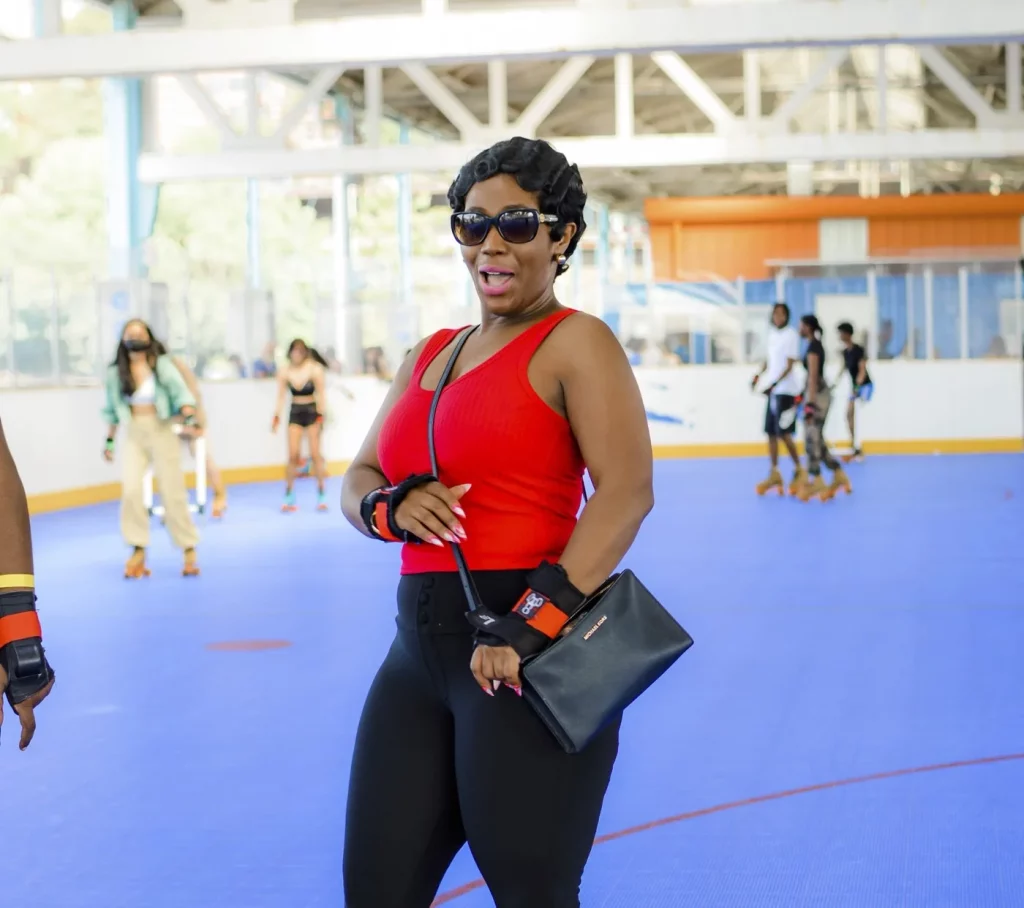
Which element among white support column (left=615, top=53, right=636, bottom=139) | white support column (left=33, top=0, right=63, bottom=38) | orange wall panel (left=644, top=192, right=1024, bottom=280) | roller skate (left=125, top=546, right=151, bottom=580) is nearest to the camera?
roller skate (left=125, top=546, right=151, bottom=580)

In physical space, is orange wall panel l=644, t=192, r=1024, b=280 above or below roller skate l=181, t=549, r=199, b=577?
above

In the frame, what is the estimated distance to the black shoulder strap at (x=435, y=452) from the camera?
2213 mm

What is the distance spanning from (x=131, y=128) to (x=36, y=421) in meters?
6.00

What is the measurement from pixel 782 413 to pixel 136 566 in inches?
251

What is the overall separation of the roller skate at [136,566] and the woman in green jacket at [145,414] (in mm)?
169

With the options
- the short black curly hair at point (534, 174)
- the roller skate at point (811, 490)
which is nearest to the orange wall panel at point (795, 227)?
the roller skate at point (811, 490)

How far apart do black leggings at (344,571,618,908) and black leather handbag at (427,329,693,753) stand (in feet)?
0.18

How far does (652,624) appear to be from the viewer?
224 centimetres

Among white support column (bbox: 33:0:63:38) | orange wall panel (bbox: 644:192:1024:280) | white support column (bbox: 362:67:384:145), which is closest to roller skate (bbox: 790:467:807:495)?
white support column (bbox: 33:0:63:38)

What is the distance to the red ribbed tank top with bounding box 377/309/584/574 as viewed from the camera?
226 centimetres

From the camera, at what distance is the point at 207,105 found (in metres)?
18.1

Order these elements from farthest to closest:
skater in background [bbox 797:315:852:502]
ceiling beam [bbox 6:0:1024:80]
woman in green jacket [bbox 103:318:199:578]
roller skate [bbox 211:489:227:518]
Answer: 1. roller skate [bbox 211:489:227:518]
2. skater in background [bbox 797:315:852:502]
3. ceiling beam [bbox 6:0:1024:80]
4. woman in green jacket [bbox 103:318:199:578]

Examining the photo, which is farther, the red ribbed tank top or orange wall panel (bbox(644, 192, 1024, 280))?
orange wall panel (bbox(644, 192, 1024, 280))

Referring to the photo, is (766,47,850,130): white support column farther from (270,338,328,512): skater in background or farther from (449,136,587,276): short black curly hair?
(449,136,587,276): short black curly hair
